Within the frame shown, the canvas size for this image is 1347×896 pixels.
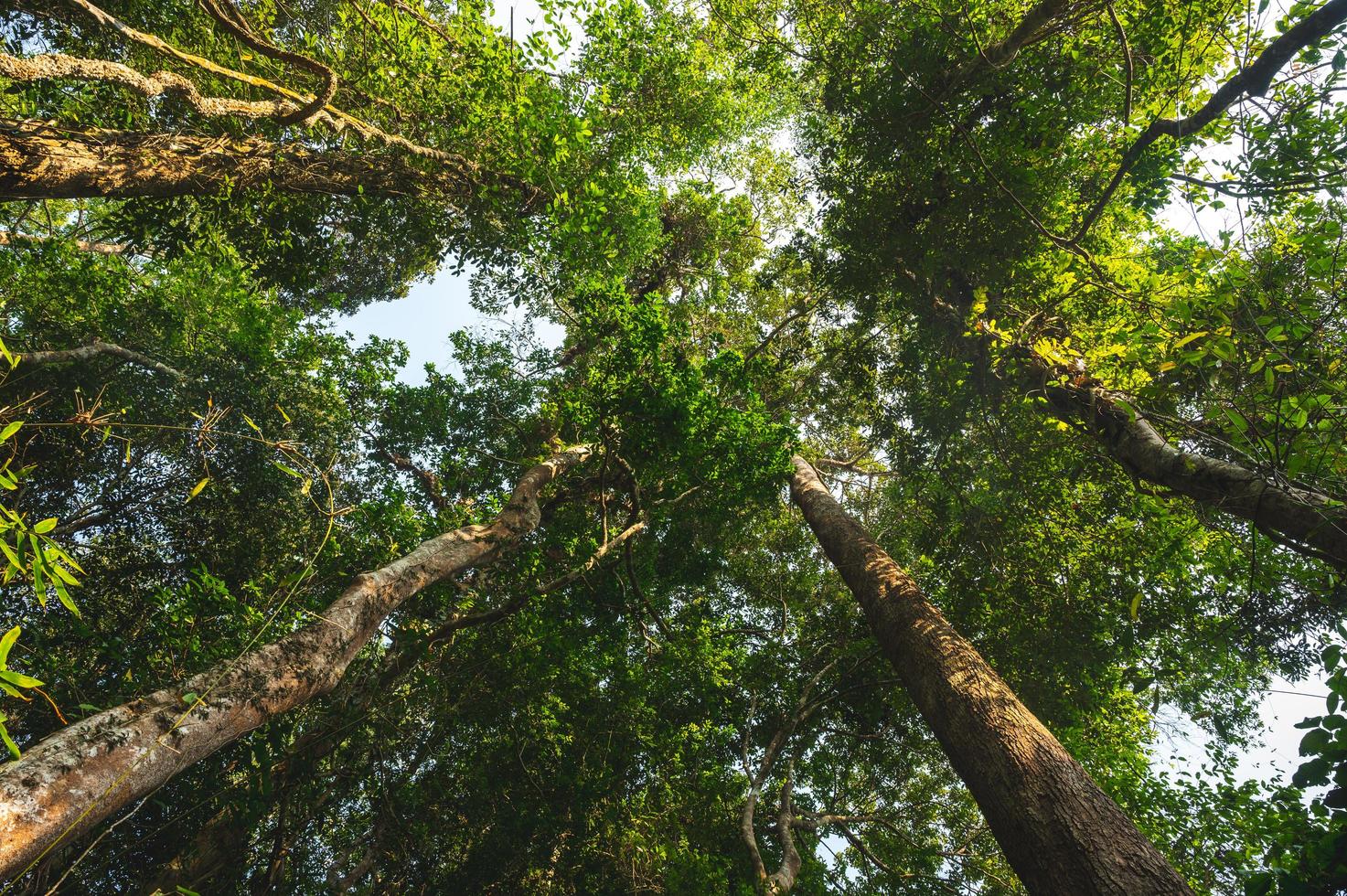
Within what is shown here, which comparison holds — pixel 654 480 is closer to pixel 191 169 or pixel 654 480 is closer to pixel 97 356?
pixel 191 169

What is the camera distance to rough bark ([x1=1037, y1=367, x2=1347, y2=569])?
2902 mm

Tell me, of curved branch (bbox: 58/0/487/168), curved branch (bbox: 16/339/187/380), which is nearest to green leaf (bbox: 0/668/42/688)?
curved branch (bbox: 58/0/487/168)

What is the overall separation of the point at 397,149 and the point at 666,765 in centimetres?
801

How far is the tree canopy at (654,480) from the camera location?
11.2 ft

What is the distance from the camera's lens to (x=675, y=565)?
9320 millimetres

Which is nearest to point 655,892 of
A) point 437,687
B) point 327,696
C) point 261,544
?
point 437,687

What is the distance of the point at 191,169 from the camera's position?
4.74m

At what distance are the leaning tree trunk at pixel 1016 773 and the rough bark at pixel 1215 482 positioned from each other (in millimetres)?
1671

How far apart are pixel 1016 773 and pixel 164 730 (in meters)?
4.40

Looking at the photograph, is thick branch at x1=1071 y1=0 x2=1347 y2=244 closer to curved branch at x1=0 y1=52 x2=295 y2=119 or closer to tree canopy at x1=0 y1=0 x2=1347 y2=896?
tree canopy at x1=0 y1=0 x2=1347 y2=896

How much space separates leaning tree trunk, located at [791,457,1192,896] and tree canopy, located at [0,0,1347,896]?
Result: 0.09ft

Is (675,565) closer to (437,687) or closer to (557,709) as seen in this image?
(557,709)

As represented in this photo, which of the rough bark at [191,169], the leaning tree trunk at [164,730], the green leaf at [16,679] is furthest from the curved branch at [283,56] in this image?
the green leaf at [16,679]

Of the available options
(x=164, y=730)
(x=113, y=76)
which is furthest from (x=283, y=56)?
(x=164, y=730)
